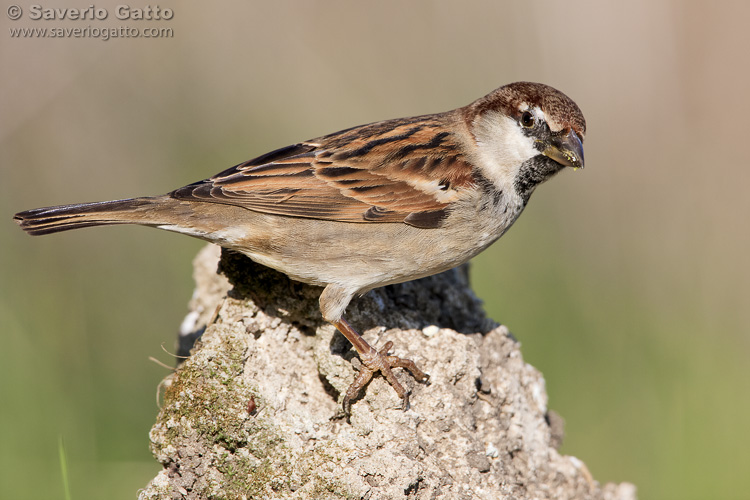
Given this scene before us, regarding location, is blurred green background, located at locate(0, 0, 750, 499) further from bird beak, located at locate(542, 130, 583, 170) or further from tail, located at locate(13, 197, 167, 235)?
bird beak, located at locate(542, 130, 583, 170)

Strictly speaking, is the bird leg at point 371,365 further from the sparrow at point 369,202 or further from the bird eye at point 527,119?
the bird eye at point 527,119

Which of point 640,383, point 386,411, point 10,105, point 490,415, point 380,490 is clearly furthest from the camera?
point 10,105

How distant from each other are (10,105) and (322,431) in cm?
560

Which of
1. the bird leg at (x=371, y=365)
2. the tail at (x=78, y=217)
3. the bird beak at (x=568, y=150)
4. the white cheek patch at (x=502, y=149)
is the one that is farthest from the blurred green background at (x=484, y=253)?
the bird beak at (x=568, y=150)

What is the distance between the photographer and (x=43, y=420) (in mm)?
5781

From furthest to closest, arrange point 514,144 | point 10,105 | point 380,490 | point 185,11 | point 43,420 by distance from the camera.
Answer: point 185,11 < point 10,105 < point 43,420 < point 514,144 < point 380,490

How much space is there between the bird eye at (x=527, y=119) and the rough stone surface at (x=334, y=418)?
1.21m

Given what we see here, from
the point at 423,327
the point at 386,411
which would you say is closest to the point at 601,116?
the point at 423,327

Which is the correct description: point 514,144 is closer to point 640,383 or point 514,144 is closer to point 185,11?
point 640,383

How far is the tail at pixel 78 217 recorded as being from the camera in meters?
4.49

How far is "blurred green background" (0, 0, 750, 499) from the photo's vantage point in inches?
245

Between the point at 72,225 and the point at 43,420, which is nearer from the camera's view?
the point at 72,225

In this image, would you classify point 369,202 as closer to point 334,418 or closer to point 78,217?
point 334,418

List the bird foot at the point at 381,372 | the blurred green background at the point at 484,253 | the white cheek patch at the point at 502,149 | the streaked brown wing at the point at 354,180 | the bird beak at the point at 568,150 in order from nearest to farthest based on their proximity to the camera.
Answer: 1. the bird foot at the point at 381,372
2. the bird beak at the point at 568,150
3. the streaked brown wing at the point at 354,180
4. the white cheek patch at the point at 502,149
5. the blurred green background at the point at 484,253
